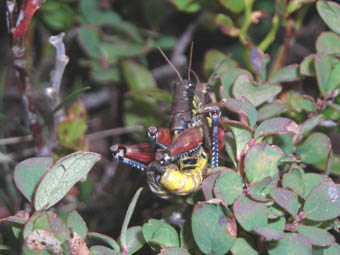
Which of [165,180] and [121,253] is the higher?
[165,180]

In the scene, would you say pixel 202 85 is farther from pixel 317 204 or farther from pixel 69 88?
pixel 69 88

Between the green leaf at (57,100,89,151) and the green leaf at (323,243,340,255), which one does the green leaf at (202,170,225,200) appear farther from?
the green leaf at (57,100,89,151)

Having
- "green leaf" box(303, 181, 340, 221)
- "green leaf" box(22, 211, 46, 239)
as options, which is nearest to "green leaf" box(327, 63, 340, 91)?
"green leaf" box(303, 181, 340, 221)

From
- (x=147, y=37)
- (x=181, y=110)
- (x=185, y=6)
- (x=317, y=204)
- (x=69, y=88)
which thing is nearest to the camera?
(x=317, y=204)

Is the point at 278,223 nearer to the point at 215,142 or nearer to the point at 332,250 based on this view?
the point at 332,250

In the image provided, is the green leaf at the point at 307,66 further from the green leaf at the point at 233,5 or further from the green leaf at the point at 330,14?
the green leaf at the point at 233,5

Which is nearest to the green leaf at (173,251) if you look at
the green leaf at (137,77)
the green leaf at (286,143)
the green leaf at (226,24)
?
the green leaf at (286,143)

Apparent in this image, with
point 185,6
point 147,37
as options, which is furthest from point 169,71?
point 185,6
